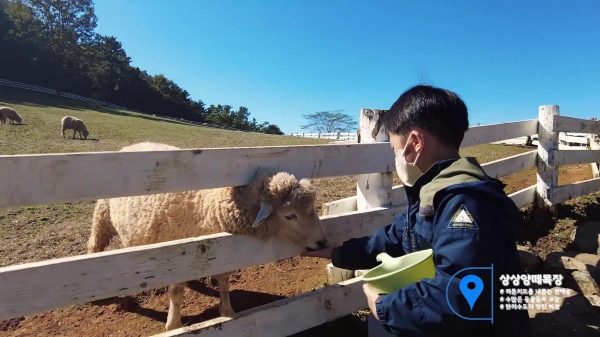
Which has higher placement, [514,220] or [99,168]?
[99,168]

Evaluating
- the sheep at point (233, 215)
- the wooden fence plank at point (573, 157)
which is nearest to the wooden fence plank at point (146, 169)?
the sheep at point (233, 215)

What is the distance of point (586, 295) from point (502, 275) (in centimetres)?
275

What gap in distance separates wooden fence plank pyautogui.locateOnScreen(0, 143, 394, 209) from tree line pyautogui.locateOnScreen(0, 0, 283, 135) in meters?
60.5

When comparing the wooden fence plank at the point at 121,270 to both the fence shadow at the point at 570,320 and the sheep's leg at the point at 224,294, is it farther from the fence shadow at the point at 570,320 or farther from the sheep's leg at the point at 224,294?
the fence shadow at the point at 570,320

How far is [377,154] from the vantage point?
2891 millimetres

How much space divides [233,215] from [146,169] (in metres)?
0.70

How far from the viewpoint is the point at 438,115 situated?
174 cm

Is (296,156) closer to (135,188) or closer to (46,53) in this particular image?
(135,188)

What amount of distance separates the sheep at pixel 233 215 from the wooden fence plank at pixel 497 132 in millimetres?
2331

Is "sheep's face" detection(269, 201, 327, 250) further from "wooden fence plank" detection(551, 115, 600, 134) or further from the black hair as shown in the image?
"wooden fence plank" detection(551, 115, 600, 134)

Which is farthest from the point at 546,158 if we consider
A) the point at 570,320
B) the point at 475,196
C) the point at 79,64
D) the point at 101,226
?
the point at 79,64

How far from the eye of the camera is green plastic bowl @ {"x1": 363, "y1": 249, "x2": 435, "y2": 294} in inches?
59.2

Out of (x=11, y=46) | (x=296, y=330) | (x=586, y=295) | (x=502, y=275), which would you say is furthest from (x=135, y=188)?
(x=11, y=46)

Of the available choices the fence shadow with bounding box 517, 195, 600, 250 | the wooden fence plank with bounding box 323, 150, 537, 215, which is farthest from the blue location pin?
the fence shadow with bounding box 517, 195, 600, 250
